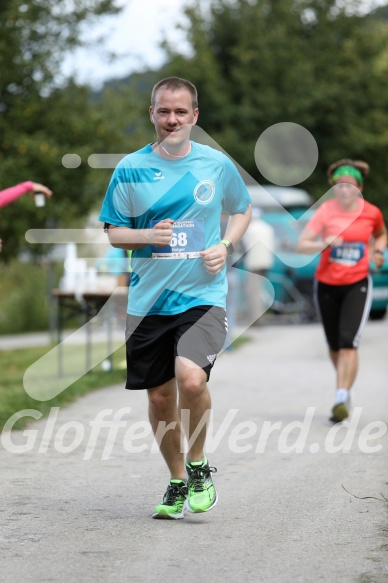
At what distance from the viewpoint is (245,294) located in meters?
22.8

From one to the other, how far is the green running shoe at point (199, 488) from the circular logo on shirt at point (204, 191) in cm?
125

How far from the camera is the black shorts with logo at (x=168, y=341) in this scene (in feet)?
20.2

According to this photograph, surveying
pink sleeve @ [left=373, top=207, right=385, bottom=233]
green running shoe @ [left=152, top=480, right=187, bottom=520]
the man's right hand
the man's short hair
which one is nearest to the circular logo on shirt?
the man's right hand

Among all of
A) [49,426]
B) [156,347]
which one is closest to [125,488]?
[156,347]

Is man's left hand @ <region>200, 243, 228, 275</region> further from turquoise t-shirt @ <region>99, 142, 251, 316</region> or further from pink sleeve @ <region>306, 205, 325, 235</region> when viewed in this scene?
pink sleeve @ <region>306, 205, 325, 235</region>

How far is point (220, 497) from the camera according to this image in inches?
273

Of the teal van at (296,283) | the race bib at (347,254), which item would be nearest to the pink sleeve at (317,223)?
the race bib at (347,254)

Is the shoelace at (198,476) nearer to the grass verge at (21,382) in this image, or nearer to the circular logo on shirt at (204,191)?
the circular logo on shirt at (204,191)

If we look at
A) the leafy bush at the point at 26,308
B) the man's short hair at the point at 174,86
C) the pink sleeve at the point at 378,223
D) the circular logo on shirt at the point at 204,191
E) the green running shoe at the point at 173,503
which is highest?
the man's short hair at the point at 174,86

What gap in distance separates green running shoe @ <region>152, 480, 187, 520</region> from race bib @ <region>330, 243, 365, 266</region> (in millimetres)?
4250

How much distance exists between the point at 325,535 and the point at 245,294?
668 inches

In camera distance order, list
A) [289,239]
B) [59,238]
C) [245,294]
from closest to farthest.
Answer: [59,238], [245,294], [289,239]

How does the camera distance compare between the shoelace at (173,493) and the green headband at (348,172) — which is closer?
the shoelace at (173,493)

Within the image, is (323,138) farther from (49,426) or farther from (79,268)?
(49,426)
